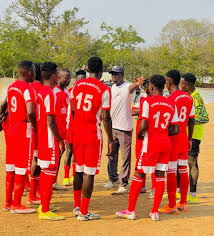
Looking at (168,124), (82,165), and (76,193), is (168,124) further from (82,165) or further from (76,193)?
(76,193)

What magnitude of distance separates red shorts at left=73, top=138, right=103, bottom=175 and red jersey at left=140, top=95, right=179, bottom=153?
0.72 meters

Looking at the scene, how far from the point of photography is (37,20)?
52.4 meters

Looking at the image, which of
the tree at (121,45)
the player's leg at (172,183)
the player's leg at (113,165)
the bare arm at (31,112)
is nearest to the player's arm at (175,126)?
the player's leg at (172,183)

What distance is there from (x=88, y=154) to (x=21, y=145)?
1.10 meters

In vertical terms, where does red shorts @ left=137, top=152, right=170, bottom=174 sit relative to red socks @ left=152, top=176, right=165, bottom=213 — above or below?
above

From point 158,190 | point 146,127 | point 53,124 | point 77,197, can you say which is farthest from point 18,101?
point 158,190

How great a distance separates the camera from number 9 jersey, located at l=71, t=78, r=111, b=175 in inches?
216

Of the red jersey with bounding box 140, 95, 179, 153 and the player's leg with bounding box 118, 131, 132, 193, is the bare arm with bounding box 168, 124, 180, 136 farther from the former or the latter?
the player's leg with bounding box 118, 131, 132, 193

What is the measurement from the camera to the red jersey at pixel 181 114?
610 centimetres

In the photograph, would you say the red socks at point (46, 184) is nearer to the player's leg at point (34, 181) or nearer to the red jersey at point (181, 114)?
the player's leg at point (34, 181)

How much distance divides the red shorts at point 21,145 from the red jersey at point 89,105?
783 millimetres

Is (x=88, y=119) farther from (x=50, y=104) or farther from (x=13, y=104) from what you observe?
(x=13, y=104)

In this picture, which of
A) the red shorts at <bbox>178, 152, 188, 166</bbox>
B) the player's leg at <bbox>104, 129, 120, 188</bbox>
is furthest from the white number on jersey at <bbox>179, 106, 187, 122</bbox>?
the player's leg at <bbox>104, 129, 120, 188</bbox>

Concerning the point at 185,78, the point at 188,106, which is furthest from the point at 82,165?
the point at 185,78
